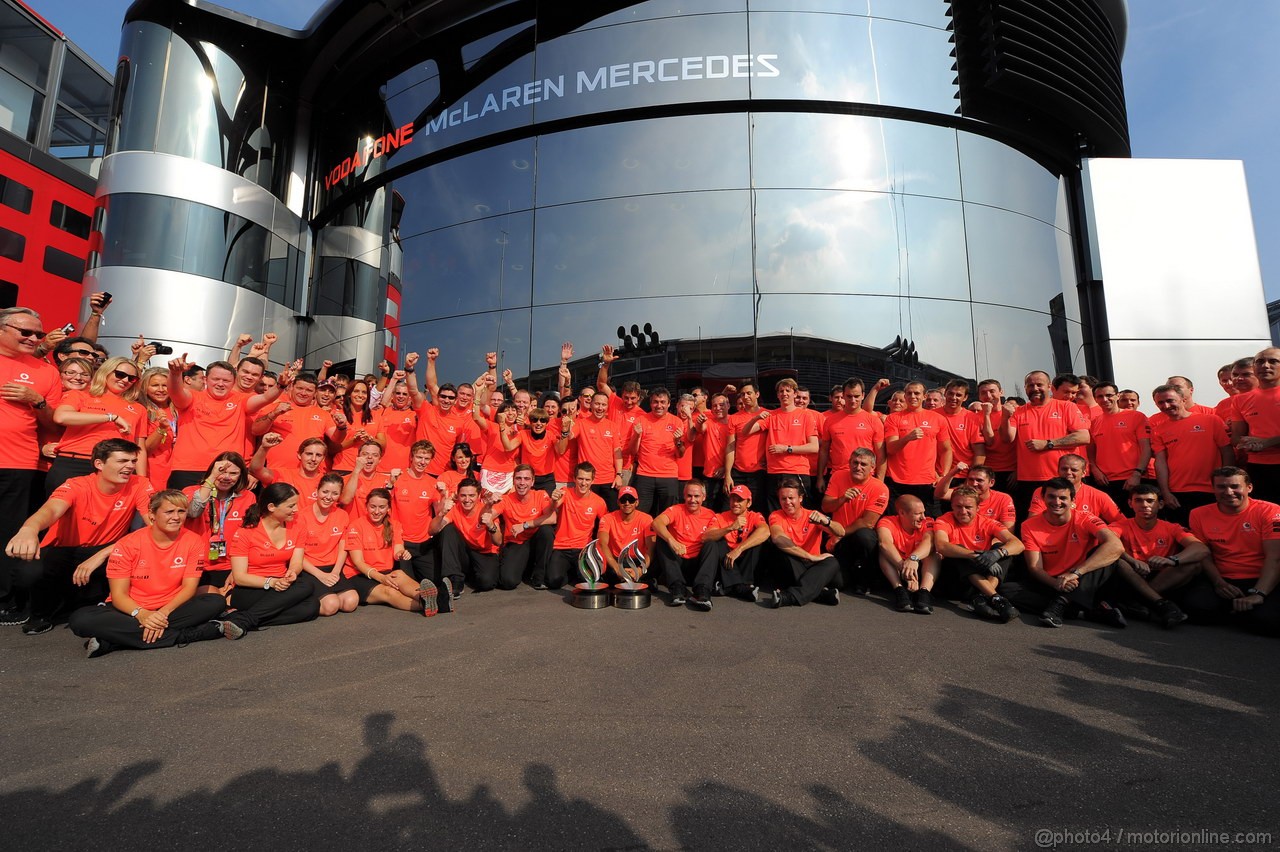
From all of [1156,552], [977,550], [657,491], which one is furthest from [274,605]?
[1156,552]

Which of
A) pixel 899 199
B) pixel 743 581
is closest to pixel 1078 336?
pixel 899 199

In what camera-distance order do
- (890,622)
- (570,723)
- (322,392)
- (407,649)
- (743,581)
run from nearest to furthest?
(570,723) < (407,649) < (890,622) < (743,581) < (322,392)

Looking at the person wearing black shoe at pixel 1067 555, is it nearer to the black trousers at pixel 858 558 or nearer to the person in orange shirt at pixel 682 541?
the black trousers at pixel 858 558

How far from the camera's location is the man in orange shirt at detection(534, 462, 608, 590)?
7.44m

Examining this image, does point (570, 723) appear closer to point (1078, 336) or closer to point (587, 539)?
point (587, 539)

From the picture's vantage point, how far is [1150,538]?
5930mm

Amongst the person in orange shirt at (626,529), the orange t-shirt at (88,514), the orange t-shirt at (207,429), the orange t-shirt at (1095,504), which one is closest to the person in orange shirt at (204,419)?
the orange t-shirt at (207,429)

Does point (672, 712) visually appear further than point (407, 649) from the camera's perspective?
No

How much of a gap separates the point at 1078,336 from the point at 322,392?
1486 cm

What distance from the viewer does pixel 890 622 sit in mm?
5520

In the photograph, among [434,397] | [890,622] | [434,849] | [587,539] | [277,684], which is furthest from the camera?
[434,397]

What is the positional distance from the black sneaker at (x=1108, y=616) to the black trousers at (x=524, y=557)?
18.0 feet

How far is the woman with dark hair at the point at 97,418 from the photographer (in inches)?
218

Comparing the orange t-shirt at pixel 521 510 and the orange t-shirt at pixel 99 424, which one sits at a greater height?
the orange t-shirt at pixel 99 424
